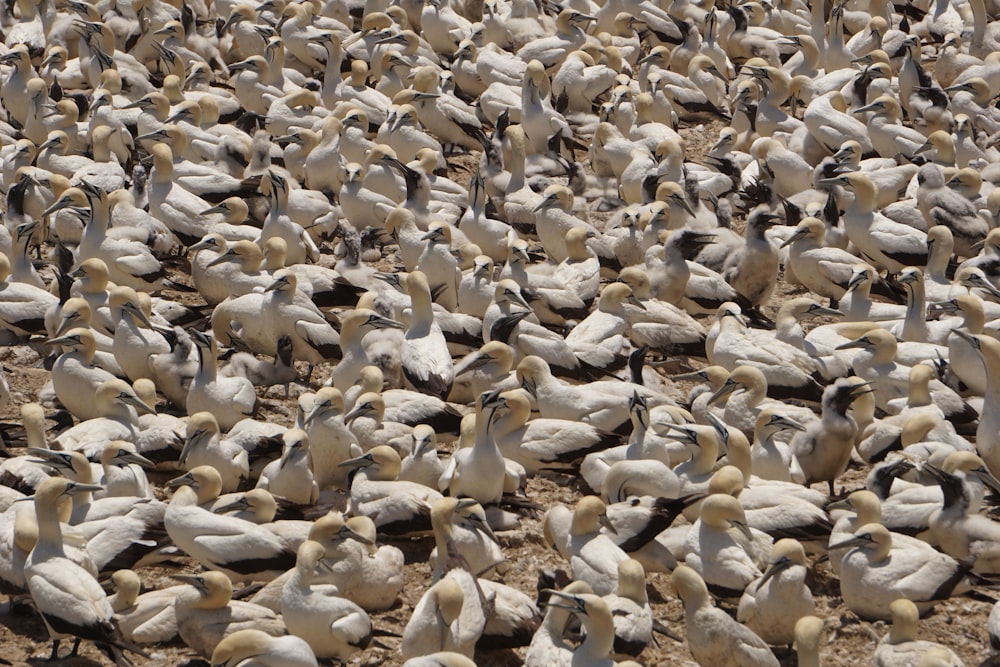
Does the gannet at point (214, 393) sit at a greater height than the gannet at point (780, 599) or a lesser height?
lesser

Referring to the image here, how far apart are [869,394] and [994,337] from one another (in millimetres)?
1644

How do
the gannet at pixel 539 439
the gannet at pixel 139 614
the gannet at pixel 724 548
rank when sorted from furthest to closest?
the gannet at pixel 539 439 → the gannet at pixel 724 548 → the gannet at pixel 139 614

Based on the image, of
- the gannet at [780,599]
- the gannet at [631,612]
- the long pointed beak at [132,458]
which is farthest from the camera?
the long pointed beak at [132,458]

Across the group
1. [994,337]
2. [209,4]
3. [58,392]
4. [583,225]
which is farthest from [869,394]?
[209,4]

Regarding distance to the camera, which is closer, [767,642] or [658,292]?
[767,642]

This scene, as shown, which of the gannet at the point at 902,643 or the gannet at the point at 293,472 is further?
the gannet at the point at 293,472

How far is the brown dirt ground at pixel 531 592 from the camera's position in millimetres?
8844

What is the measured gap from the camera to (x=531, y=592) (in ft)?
31.5

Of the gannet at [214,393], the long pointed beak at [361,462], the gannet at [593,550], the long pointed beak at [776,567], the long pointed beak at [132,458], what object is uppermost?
the long pointed beak at [776,567]

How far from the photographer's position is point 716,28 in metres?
19.1

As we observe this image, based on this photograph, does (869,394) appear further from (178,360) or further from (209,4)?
(209,4)

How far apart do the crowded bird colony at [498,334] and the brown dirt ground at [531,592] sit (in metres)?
0.03

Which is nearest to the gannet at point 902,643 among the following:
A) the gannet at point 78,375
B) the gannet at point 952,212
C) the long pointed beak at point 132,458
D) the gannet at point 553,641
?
the gannet at point 553,641

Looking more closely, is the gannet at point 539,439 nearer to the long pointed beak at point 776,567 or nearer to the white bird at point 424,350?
the white bird at point 424,350
